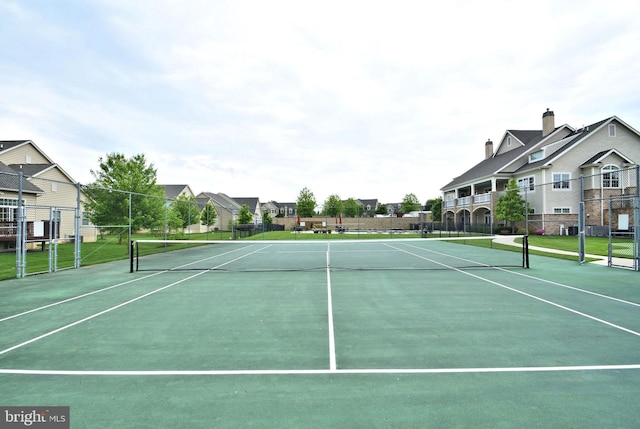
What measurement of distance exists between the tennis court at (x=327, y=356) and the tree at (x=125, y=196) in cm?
1245

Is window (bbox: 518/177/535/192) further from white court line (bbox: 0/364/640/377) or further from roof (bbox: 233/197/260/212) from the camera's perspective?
roof (bbox: 233/197/260/212)

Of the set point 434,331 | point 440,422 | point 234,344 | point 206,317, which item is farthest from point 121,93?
point 440,422

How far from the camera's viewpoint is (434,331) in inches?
235

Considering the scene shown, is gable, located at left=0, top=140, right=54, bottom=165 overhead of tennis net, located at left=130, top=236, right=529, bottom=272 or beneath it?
overhead

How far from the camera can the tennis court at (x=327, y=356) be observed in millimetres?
3398

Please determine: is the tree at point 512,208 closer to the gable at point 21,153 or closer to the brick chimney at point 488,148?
the brick chimney at point 488,148

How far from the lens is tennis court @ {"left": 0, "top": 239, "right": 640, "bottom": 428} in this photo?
11.1 ft

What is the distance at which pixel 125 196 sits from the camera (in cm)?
2205

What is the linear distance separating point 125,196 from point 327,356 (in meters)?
21.5

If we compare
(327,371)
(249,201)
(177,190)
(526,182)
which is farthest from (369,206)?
(327,371)

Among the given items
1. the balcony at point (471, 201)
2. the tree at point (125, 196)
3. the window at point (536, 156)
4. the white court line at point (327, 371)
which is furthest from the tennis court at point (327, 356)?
the window at point (536, 156)

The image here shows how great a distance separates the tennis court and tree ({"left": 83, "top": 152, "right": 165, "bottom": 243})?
1245 cm

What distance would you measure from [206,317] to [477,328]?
17.0 feet

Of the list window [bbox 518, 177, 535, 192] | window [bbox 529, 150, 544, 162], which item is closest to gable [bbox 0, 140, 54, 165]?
window [bbox 518, 177, 535, 192]
